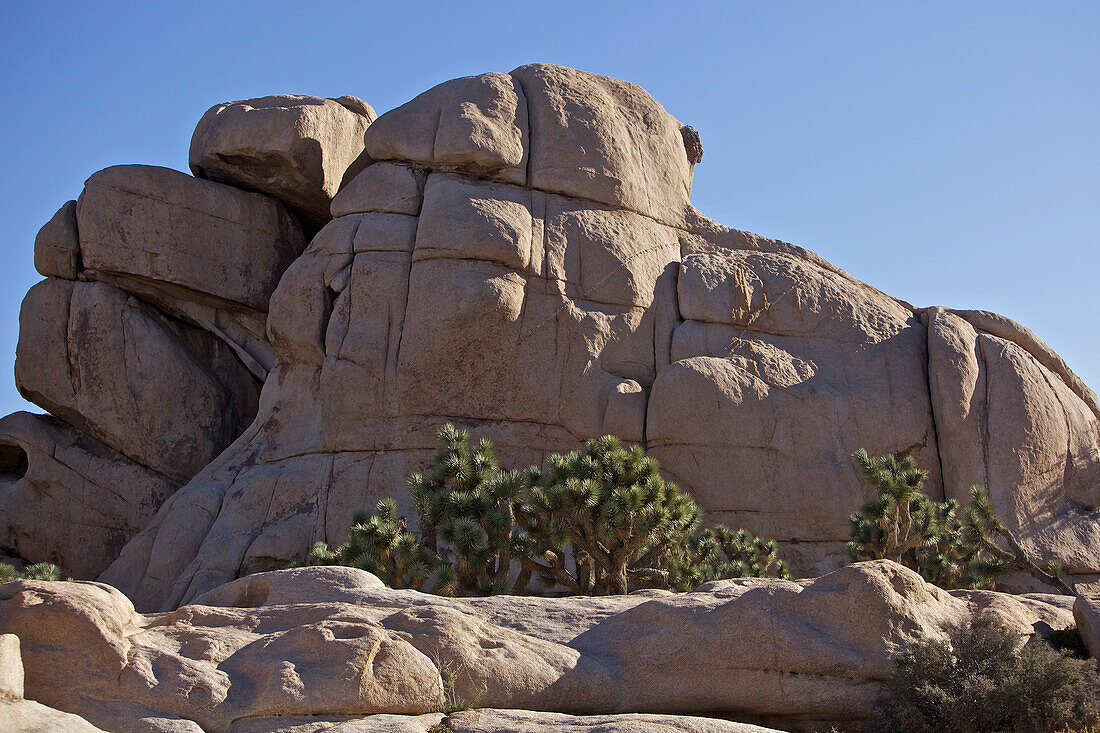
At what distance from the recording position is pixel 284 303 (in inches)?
1254

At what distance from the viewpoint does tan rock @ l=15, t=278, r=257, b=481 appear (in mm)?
34375

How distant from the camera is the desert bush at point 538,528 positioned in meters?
22.4

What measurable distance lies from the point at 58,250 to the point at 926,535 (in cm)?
2728

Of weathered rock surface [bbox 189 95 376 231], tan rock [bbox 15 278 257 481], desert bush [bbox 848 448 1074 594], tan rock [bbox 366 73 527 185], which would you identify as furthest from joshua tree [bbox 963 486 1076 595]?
tan rock [bbox 15 278 257 481]

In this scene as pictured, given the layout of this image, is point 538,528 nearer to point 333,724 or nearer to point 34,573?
point 34,573

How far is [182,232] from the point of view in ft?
116

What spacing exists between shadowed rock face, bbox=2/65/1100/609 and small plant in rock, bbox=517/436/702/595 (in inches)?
252

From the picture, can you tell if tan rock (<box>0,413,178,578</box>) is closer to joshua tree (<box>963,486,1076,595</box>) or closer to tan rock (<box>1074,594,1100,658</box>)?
joshua tree (<box>963,486,1076,595</box>)

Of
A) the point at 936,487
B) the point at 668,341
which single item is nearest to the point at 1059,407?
the point at 936,487

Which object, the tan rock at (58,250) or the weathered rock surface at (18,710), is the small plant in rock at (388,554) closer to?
the weathered rock surface at (18,710)

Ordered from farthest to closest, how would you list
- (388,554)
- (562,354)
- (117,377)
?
(117,377), (562,354), (388,554)

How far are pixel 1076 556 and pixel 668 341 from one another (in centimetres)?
1273

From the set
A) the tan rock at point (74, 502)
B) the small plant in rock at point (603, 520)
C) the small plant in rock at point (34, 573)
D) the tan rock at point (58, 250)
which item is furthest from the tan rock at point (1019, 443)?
the tan rock at point (58, 250)

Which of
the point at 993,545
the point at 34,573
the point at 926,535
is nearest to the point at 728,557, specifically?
the point at 926,535
